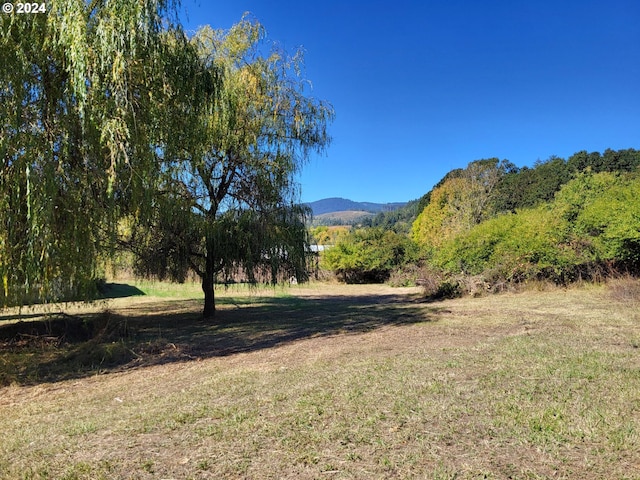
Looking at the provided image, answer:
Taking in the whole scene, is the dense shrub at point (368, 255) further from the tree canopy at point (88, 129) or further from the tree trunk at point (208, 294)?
the tree canopy at point (88, 129)

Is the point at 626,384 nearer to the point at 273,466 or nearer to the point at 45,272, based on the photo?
the point at 273,466

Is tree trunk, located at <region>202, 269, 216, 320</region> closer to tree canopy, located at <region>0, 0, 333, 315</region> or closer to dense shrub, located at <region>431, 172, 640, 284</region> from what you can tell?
tree canopy, located at <region>0, 0, 333, 315</region>

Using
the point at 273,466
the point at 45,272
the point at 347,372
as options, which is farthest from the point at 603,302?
the point at 45,272

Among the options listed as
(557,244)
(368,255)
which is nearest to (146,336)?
(557,244)

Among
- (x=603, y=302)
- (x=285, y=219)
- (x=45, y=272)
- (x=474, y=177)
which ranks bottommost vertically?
(x=603, y=302)

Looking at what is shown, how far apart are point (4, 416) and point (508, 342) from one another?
7134 mm

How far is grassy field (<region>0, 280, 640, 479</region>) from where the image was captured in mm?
2904

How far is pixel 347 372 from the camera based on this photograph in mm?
5453

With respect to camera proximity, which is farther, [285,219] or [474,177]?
[474,177]

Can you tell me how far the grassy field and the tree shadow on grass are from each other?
63 millimetres

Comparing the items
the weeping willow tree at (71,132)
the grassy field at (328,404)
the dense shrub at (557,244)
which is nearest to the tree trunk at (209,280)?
the grassy field at (328,404)

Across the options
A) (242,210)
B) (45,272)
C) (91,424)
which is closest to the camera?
(91,424)

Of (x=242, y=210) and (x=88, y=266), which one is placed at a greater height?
(x=242, y=210)

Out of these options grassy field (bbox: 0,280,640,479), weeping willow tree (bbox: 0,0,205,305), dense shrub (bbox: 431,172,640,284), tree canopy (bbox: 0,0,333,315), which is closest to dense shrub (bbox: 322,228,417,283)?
dense shrub (bbox: 431,172,640,284)
